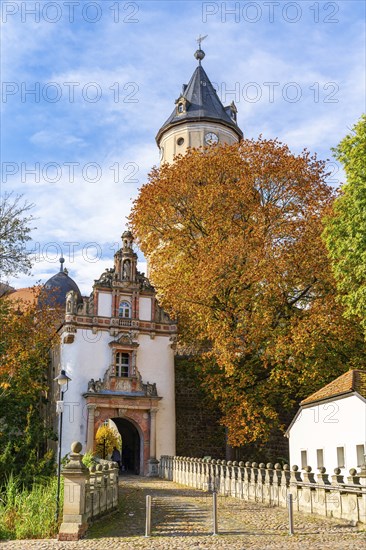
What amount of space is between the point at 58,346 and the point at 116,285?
4.53 m

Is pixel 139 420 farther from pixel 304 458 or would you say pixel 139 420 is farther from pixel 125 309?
pixel 304 458

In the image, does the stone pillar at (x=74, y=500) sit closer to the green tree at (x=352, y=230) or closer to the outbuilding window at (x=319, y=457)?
the outbuilding window at (x=319, y=457)

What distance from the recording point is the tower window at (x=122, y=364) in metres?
32.9

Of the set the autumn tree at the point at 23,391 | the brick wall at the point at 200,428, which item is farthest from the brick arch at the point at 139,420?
the autumn tree at the point at 23,391

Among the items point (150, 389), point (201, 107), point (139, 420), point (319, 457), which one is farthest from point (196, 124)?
point (319, 457)

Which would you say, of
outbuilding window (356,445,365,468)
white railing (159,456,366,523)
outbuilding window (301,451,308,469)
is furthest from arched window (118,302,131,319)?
outbuilding window (356,445,365,468)

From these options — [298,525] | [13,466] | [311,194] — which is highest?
[311,194]

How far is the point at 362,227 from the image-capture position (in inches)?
939

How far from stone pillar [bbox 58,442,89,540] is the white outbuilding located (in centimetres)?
915

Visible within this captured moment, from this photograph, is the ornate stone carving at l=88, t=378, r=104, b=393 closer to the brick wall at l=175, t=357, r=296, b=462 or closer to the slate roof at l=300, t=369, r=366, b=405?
the brick wall at l=175, t=357, r=296, b=462

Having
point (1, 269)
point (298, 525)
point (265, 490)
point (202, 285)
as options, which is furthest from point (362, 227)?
point (1, 269)

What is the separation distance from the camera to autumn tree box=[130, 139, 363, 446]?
28.2 m

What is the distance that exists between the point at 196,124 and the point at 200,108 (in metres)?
1.77

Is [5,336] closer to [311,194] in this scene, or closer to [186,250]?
[186,250]
